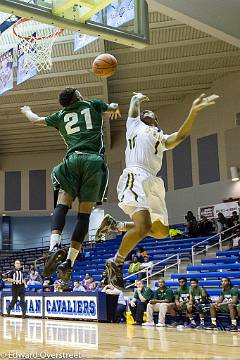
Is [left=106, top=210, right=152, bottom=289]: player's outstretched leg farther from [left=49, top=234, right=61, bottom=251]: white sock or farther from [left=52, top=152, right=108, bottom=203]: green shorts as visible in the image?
[left=49, top=234, right=61, bottom=251]: white sock

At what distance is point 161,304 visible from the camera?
11.3 metres

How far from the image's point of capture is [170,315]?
37.5 ft

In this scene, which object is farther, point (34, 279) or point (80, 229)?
point (34, 279)

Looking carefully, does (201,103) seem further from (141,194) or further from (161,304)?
(161,304)

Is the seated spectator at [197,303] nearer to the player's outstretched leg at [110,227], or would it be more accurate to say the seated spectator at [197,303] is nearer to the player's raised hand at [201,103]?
the player's outstretched leg at [110,227]

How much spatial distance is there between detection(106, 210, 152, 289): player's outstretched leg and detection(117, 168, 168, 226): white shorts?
0.08m

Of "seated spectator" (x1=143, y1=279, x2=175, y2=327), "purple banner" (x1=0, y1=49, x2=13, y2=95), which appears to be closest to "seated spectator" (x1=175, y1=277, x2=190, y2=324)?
"seated spectator" (x1=143, y1=279, x2=175, y2=327)

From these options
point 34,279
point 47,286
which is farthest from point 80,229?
point 34,279

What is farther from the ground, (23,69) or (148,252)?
(23,69)

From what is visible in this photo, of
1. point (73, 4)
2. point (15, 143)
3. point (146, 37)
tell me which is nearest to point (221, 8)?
point (146, 37)

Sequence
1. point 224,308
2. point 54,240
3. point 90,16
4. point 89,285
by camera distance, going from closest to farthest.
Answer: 1. point 54,240
2. point 90,16
3. point 224,308
4. point 89,285

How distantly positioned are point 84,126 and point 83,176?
0.44 m

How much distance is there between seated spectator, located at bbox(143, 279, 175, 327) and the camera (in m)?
11.2

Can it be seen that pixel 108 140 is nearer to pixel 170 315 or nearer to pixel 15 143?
pixel 15 143
